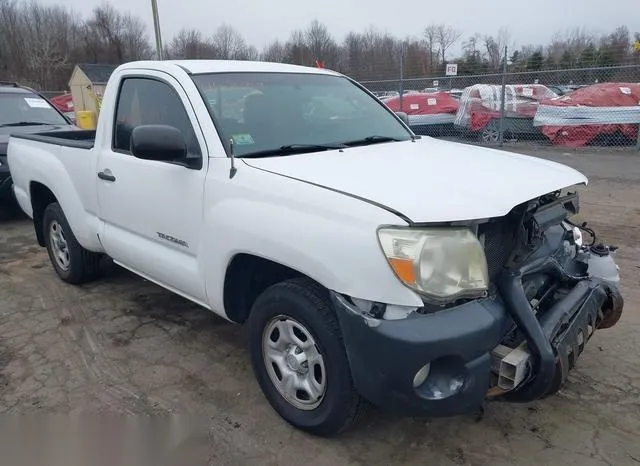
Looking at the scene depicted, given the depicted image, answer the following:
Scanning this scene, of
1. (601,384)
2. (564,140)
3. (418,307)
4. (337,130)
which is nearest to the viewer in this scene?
(418,307)

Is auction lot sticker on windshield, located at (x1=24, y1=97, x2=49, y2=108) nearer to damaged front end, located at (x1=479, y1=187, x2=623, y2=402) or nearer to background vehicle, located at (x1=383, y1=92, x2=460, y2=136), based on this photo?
damaged front end, located at (x1=479, y1=187, x2=623, y2=402)

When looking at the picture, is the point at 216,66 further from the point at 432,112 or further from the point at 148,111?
the point at 432,112

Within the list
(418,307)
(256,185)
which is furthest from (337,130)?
(418,307)

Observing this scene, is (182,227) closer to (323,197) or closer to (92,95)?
(323,197)

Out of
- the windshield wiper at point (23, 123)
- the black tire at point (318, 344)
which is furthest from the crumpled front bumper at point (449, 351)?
the windshield wiper at point (23, 123)

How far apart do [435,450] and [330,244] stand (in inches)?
46.9

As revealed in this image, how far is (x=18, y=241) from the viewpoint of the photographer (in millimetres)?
6527

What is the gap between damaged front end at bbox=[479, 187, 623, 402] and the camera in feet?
7.62

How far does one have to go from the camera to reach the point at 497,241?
2.48 m

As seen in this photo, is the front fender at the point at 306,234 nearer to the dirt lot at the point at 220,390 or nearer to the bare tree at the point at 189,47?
the dirt lot at the point at 220,390

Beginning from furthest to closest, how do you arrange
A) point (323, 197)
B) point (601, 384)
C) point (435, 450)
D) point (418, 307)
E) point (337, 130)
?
point (337, 130) → point (601, 384) → point (435, 450) → point (323, 197) → point (418, 307)

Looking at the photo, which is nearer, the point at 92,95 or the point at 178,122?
the point at 178,122

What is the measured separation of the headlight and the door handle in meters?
2.29

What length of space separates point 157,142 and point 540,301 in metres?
2.11
